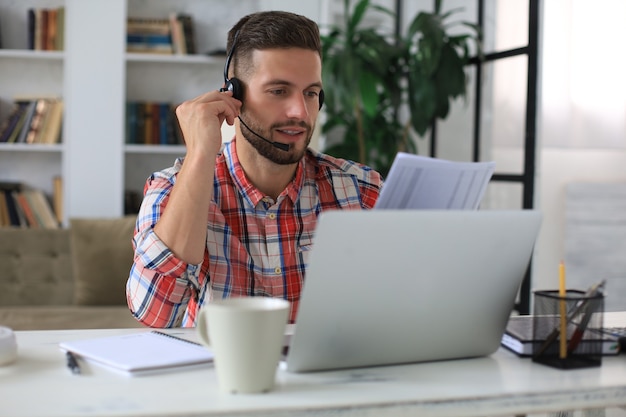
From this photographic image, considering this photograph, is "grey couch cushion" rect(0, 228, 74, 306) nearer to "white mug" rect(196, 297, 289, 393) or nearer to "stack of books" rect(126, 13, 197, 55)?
"stack of books" rect(126, 13, 197, 55)

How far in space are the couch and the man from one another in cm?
201

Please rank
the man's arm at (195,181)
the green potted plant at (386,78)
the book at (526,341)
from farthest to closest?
the green potted plant at (386,78), the man's arm at (195,181), the book at (526,341)

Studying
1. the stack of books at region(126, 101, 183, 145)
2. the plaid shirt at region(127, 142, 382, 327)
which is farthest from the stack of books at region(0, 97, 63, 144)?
the plaid shirt at region(127, 142, 382, 327)

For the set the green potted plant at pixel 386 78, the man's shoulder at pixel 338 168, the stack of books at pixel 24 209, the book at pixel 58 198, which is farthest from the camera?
the book at pixel 58 198

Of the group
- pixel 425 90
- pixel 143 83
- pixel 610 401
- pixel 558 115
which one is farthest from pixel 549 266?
pixel 610 401

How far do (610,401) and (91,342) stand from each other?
64 cm

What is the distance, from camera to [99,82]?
412 centimetres

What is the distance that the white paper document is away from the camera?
0.94m

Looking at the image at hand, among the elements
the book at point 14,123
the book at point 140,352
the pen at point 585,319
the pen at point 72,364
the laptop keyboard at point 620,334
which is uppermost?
the book at point 14,123

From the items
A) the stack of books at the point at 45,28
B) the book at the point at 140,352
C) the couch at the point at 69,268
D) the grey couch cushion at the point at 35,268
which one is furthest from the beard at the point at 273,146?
the stack of books at the point at 45,28

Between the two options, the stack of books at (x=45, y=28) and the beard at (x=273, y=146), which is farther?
the stack of books at (x=45, y=28)

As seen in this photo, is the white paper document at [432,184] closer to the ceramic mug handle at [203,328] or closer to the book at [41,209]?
the ceramic mug handle at [203,328]

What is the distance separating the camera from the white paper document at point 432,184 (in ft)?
3.09

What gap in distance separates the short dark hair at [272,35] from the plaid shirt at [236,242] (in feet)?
0.65
